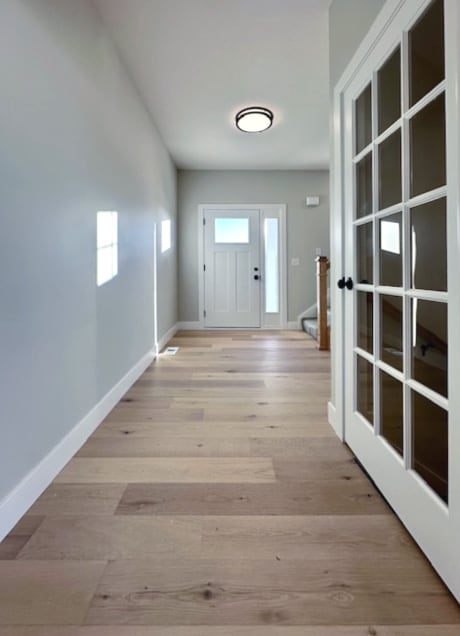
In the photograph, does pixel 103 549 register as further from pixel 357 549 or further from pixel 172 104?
pixel 172 104

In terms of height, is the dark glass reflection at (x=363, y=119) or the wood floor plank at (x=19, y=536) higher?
the dark glass reflection at (x=363, y=119)

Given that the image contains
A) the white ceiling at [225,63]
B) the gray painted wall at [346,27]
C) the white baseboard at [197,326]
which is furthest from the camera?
the white baseboard at [197,326]

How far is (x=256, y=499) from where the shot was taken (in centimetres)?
134

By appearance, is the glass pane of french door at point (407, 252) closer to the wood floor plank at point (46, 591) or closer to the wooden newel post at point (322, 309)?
the wood floor plank at point (46, 591)

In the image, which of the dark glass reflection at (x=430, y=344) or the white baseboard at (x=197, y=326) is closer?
the dark glass reflection at (x=430, y=344)

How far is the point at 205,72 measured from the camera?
9.03ft

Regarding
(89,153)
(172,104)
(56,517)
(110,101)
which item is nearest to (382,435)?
(56,517)

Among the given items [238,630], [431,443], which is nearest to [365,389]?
[431,443]

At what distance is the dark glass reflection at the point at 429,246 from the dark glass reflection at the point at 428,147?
7cm

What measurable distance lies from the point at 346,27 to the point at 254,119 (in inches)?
70.9

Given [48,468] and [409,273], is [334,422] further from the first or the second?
[48,468]

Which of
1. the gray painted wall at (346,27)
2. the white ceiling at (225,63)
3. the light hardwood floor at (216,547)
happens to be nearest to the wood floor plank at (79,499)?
the light hardwood floor at (216,547)

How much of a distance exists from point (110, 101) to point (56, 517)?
2.37m

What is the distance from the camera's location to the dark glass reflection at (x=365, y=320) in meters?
1.53
